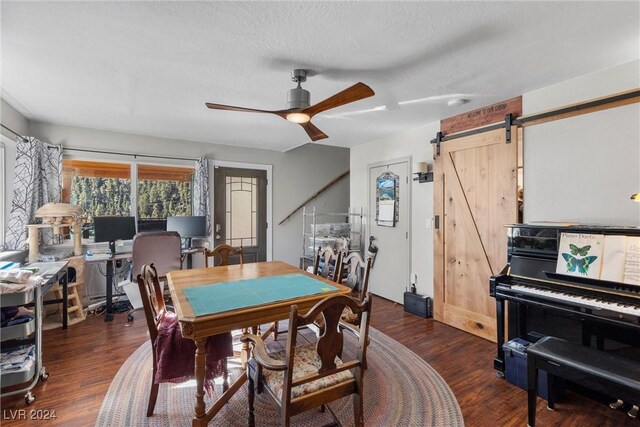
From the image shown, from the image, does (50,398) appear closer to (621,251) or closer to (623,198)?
(621,251)

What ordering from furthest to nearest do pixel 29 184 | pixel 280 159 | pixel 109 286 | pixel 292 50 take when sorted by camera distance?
pixel 280 159
pixel 109 286
pixel 29 184
pixel 292 50

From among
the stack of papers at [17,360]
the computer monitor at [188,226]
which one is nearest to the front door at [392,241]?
the computer monitor at [188,226]

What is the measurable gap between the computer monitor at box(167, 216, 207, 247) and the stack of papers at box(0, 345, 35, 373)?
2279 millimetres

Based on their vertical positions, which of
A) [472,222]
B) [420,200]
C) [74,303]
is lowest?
[74,303]

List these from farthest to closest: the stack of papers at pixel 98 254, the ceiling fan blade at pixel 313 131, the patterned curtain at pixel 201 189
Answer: the patterned curtain at pixel 201 189 < the stack of papers at pixel 98 254 < the ceiling fan blade at pixel 313 131

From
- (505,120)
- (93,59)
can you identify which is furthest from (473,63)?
(93,59)

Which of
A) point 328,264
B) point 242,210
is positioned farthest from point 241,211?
point 328,264

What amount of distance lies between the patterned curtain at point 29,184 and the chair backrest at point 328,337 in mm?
3784

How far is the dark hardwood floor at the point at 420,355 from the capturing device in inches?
76.3

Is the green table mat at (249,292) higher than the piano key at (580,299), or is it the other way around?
the green table mat at (249,292)

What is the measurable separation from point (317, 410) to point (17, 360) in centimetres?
208

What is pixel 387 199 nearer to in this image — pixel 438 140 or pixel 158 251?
pixel 438 140

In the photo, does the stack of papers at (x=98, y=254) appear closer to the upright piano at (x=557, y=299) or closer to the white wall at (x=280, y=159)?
the white wall at (x=280, y=159)

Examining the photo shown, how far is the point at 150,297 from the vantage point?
191 cm
